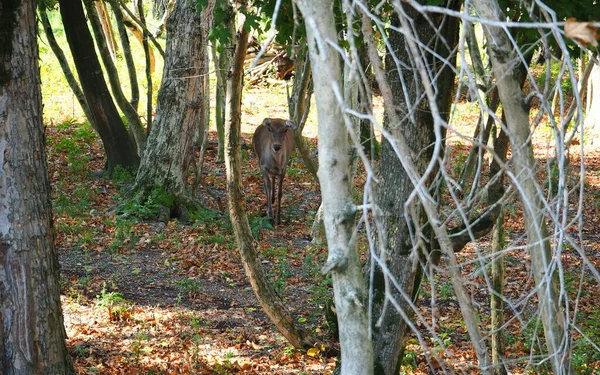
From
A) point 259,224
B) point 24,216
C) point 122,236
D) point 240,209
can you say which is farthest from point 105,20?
point 24,216

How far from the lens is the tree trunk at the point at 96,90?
1270cm

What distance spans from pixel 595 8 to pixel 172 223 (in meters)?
7.65

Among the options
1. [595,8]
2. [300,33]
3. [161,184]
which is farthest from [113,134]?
[595,8]

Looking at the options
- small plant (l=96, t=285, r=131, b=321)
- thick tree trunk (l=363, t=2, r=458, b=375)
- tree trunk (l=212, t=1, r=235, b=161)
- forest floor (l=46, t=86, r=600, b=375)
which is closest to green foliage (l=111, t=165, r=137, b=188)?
forest floor (l=46, t=86, r=600, b=375)

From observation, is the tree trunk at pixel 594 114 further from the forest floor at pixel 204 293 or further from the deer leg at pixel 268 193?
the deer leg at pixel 268 193

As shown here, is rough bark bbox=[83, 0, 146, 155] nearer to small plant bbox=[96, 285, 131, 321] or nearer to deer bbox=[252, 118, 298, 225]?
deer bbox=[252, 118, 298, 225]

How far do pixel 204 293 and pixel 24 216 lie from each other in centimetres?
408

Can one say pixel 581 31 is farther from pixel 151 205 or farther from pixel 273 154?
pixel 273 154

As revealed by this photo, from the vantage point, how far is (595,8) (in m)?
4.78

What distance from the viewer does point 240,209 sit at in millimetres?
6551

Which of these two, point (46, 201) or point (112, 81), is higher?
point (112, 81)

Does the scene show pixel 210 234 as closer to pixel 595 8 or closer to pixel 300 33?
pixel 300 33

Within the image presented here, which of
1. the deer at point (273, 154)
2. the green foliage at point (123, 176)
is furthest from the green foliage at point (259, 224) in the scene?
the green foliage at point (123, 176)

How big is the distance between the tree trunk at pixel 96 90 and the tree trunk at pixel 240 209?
291 inches
